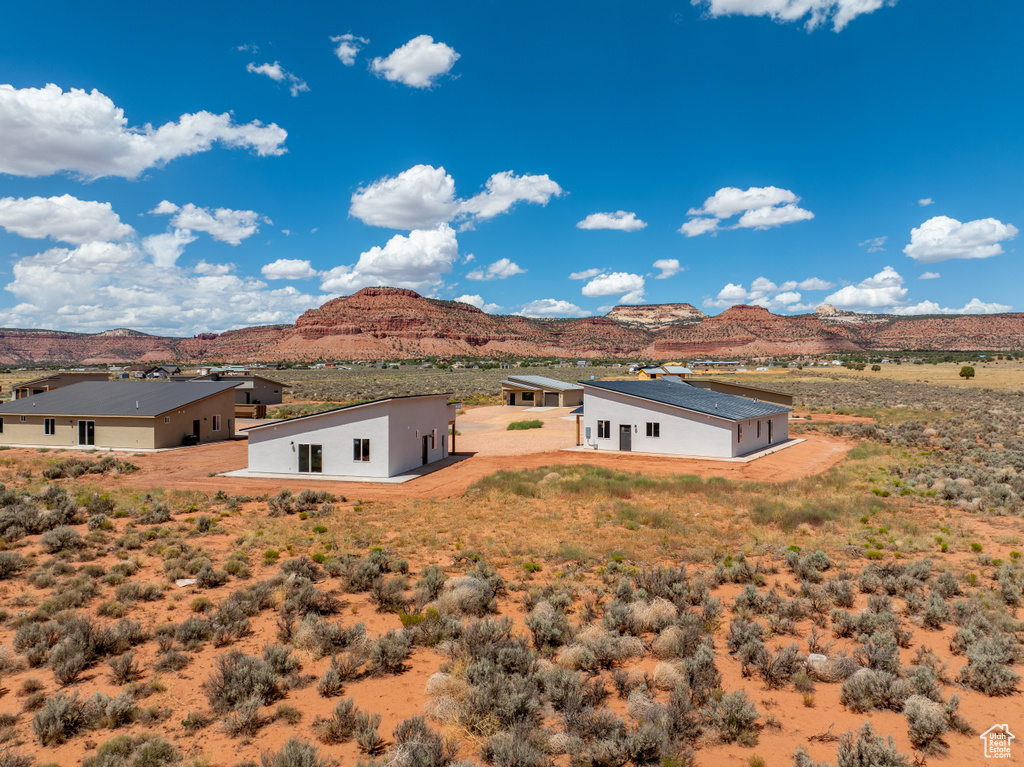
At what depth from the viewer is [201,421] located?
36438mm

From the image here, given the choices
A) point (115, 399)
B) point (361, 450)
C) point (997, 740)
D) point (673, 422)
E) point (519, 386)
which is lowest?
point (997, 740)

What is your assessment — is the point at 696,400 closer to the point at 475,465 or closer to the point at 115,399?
the point at 475,465

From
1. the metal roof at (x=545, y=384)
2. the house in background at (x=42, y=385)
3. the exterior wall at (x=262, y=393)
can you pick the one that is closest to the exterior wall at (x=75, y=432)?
the house in background at (x=42, y=385)

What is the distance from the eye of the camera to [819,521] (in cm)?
1761

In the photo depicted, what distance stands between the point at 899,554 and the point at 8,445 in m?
44.3

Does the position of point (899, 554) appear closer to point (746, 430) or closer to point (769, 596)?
point (769, 596)

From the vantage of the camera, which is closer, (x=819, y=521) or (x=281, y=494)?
(x=819, y=521)

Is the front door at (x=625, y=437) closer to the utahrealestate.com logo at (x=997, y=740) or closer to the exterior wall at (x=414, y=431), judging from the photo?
the exterior wall at (x=414, y=431)

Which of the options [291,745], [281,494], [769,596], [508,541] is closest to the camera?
[291,745]

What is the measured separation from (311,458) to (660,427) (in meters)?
18.4

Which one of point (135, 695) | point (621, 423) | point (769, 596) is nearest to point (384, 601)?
point (135, 695)

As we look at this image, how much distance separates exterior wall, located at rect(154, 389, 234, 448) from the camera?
33.2 metres

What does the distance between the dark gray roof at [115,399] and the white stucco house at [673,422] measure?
951 inches

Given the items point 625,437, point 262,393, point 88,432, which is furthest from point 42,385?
point 625,437
